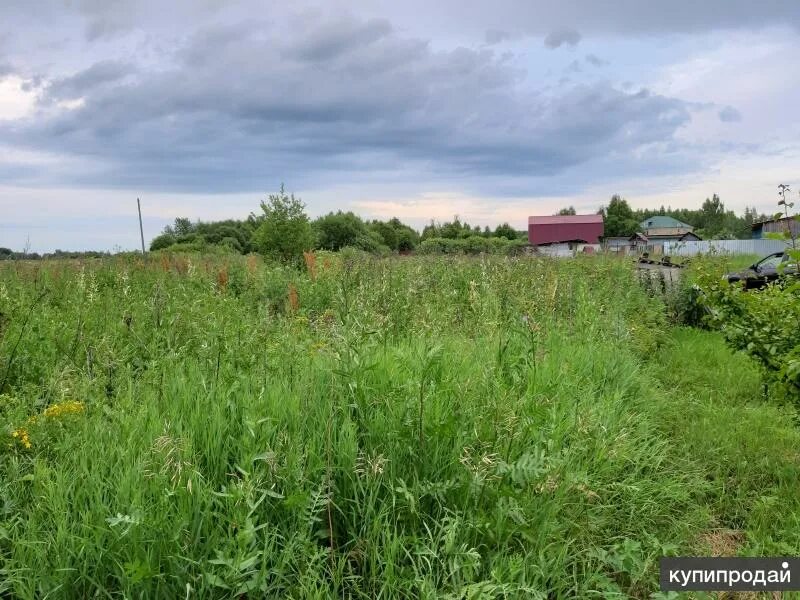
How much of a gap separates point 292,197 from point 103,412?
882 inches

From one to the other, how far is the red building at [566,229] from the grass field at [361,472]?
83.1 m

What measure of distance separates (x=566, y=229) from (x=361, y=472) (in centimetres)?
8885

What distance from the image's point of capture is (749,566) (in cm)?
283

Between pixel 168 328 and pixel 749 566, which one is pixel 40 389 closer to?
pixel 168 328

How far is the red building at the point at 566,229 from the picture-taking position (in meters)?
85.7

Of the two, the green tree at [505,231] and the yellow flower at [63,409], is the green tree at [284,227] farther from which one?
the green tree at [505,231]

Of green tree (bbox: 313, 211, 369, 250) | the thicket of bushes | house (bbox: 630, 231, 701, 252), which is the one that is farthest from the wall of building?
the thicket of bushes

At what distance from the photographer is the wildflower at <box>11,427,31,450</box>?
9.83 ft

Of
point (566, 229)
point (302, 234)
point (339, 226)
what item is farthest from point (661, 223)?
point (302, 234)

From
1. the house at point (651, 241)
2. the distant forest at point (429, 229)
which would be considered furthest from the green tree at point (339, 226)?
the house at point (651, 241)

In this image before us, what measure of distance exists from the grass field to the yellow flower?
0.04 feet

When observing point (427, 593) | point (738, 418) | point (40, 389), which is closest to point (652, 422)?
point (738, 418)

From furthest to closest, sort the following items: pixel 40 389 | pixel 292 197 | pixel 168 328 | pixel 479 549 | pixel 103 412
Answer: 1. pixel 292 197
2. pixel 168 328
3. pixel 40 389
4. pixel 103 412
5. pixel 479 549

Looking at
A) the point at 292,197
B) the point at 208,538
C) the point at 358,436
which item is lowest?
the point at 208,538
